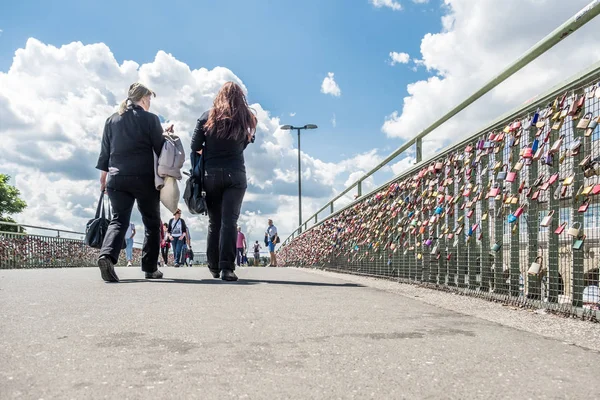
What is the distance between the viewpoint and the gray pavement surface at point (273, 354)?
1.89 metres

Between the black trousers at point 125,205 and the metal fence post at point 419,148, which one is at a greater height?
the metal fence post at point 419,148

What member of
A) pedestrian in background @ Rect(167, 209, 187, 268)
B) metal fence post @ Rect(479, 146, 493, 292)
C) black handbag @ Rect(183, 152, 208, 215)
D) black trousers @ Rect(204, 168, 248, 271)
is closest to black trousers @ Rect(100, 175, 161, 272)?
black handbag @ Rect(183, 152, 208, 215)

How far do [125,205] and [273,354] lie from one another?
4.12 metres

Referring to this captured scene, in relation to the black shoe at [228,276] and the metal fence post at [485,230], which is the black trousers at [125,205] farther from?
the metal fence post at [485,230]

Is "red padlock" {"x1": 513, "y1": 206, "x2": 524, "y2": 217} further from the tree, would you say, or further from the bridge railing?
the tree

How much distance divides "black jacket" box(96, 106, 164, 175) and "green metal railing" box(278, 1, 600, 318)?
9.66 feet

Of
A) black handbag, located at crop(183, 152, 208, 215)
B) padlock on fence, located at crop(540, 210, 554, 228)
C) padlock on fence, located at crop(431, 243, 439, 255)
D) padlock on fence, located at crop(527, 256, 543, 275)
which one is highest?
black handbag, located at crop(183, 152, 208, 215)

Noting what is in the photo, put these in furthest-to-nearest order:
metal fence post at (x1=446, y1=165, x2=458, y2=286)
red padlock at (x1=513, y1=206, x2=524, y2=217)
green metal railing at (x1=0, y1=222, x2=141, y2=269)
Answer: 1. green metal railing at (x1=0, y1=222, x2=141, y2=269)
2. metal fence post at (x1=446, y1=165, x2=458, y2=286)
3. red padlock at (x1=513, y1=206, x2=524, y2=217)

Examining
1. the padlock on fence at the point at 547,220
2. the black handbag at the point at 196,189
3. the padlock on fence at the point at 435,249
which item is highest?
the black handbag at the point at 196,189

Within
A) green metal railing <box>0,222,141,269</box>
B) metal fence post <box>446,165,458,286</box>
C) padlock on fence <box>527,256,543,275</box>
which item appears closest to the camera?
padlock on fence <box>527,256,543,275</box>

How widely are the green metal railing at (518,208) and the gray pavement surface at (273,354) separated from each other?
2.40ft

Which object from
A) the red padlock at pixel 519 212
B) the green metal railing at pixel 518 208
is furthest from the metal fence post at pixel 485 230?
the red padlock at pixel 519 212

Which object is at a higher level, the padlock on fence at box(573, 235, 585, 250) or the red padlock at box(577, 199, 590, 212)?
the red padlock at box(577, 199, 590, 212)

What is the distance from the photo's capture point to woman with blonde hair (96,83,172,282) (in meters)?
5.99
